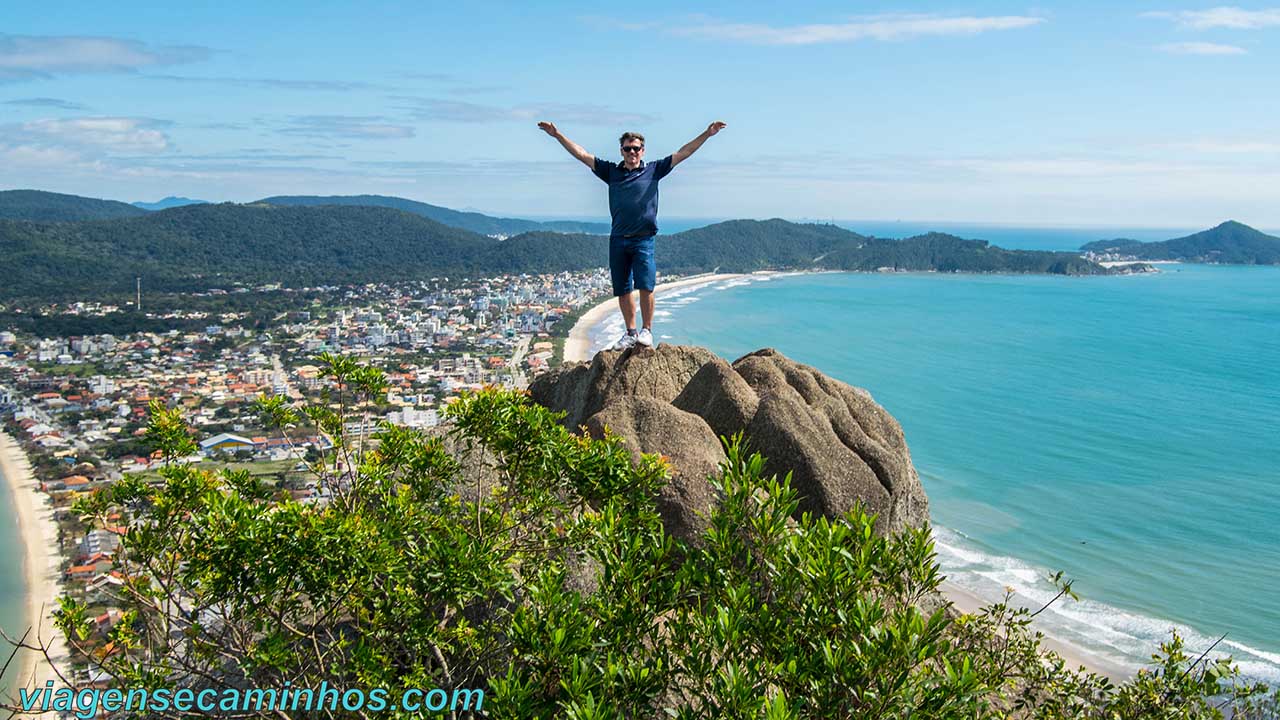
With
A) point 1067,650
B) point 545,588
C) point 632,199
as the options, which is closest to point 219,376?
point 1067,650

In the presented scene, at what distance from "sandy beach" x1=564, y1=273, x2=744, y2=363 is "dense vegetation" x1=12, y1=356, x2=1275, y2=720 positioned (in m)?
27.4

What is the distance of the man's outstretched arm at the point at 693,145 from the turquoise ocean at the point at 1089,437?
18.5 meters

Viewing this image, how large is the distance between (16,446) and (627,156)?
51.0 meters

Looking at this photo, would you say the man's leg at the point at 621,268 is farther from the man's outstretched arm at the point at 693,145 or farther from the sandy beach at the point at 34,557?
the sandy beach at the point at 34,557

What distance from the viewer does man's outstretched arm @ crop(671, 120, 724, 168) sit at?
29.5 ft

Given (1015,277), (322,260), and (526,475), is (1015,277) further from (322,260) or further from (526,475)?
(526,475)

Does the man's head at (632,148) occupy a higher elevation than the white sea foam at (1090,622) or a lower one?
higher

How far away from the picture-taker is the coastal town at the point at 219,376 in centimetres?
3606

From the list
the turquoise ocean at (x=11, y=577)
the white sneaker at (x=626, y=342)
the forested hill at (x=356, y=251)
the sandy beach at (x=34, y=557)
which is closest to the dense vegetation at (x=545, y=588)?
the white sneaker at (x=626, y=342)

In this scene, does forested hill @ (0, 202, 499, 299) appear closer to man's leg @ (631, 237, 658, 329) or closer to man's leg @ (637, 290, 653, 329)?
man's leg @ (637, 290, 653, 329)

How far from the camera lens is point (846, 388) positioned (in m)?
14.0

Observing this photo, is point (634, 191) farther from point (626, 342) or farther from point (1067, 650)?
point (1067, 650)

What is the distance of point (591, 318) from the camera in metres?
88.6

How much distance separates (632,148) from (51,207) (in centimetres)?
18587
